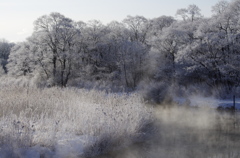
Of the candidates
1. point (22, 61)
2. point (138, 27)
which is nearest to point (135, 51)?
point (138, 27)

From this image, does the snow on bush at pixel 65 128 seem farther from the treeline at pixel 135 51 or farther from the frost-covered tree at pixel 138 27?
the frost-covered tree at pixel 138 27

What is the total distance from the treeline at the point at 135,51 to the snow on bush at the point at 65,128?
17.2 metres

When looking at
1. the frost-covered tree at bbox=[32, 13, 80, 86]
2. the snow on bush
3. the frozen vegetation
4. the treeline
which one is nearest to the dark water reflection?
the frozen vegetation

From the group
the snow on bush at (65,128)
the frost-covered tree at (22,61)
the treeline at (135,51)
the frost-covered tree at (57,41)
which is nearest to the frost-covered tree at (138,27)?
the treeline at (135,51)

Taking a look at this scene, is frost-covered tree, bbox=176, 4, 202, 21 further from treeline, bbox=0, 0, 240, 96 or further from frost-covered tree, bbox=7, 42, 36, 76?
frost-covered tree, bbox=7, 42, 36, 76

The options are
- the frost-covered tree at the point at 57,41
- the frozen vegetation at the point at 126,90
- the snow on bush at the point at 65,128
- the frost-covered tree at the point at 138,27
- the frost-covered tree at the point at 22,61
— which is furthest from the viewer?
the frost-covered tree at the point at 138,27

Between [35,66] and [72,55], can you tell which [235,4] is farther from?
[35,66]

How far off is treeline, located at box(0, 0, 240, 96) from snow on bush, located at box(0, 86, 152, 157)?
1724 cm

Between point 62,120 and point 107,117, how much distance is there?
4.63ft

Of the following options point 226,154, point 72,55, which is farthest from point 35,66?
point 226,154

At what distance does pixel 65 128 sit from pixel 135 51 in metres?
26.7

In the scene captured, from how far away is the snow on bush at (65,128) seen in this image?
248 inches

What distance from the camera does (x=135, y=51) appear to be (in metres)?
33.8

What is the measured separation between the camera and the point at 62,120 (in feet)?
26.3
